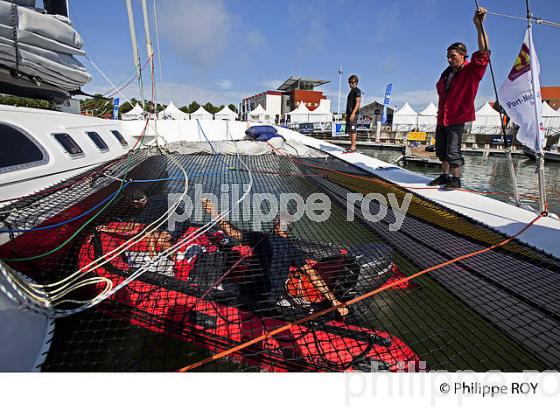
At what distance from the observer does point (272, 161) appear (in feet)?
18.9

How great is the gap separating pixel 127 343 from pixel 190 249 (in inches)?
36.8

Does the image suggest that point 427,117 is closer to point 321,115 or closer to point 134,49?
point 321,115

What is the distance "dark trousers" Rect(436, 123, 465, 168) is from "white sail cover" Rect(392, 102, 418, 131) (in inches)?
968

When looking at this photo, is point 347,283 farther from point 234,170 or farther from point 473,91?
point 234,170

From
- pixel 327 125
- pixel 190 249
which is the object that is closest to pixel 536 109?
pixel 190 249

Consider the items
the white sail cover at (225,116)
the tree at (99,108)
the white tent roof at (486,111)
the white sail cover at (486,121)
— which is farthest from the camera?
the white tent roof at (486,111)

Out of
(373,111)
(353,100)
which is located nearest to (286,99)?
(373,111)

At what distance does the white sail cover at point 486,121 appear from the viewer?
22.0 metres

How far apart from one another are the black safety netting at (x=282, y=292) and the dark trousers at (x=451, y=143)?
0.57 meters

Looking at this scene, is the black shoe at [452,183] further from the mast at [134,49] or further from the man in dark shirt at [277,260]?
the mast at [134,49]

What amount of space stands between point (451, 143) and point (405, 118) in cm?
2561

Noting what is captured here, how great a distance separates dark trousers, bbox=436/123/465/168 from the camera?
2898mm

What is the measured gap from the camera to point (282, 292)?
6.42ft

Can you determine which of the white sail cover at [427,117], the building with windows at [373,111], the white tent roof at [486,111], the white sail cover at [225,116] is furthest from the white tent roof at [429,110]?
the white sail cover at [225,116]
